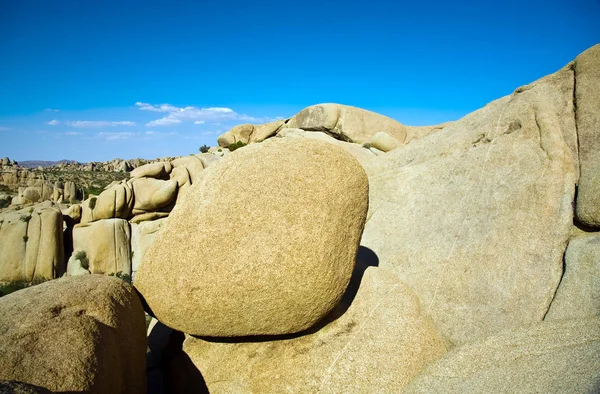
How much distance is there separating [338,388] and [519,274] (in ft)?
11.5

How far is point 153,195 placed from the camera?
47.0ft

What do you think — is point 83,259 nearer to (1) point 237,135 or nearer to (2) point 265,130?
(1) point 237,135

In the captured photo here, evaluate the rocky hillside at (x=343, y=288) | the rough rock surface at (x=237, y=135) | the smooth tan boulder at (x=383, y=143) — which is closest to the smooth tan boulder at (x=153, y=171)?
the rocky hillside at (x=343, y=288)

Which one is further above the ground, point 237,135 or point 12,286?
point 237,135

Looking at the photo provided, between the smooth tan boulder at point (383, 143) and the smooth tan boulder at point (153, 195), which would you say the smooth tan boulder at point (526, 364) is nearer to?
the smooth tan boulder at point (153, 195)

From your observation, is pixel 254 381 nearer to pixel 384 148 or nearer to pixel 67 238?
pixel 67 238

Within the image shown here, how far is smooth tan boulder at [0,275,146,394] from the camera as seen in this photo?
101 inches

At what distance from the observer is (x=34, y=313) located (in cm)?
303

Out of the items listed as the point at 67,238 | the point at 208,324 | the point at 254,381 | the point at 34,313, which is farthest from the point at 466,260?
the point at 67,238

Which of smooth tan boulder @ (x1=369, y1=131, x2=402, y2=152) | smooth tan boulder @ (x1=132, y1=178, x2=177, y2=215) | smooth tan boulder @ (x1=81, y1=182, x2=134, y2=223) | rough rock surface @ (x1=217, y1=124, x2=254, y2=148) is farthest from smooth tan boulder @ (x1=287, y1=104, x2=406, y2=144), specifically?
smooth tan boulder @ (x1=81, y1=182, x2=134, y2=223)

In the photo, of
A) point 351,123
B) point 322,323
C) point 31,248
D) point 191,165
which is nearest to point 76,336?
point 322,323

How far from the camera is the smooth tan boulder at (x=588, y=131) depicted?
4.99m

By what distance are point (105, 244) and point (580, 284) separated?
49.2ft

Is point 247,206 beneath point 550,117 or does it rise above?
beneath
